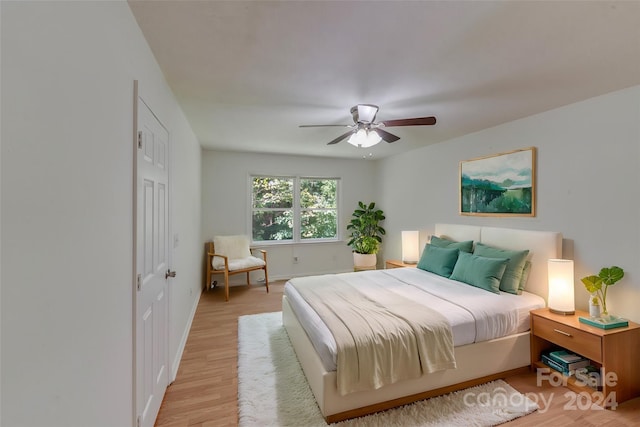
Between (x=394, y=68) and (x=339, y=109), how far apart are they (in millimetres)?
861

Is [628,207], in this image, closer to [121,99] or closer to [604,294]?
[604,294]

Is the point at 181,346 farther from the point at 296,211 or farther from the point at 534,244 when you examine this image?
the point at 534,244

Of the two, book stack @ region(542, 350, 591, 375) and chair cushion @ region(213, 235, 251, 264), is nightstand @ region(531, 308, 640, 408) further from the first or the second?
chair cushion @ region(213, 235, 251, 264)

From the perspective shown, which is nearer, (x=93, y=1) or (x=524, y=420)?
(x=93, y=1)

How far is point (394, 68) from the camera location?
77.3 inches

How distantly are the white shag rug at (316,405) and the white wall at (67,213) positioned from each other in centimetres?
90

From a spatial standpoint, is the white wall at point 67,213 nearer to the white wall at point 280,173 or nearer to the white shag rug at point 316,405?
the white shag rug at point 316,405

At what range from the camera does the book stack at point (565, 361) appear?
228 centimetres

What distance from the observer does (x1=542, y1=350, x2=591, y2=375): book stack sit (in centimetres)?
228

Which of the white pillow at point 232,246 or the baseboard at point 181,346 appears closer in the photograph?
the baseboard at point 181,346

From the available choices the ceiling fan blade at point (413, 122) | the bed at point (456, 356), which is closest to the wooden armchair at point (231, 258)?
the bed at point (456, 356)

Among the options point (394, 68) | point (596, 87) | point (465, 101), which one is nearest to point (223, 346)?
point (394, 68)

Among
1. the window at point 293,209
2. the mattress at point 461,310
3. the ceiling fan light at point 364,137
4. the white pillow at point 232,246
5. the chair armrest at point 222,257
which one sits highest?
the ceiling fan light at point 364,137

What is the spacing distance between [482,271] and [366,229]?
298 cm
